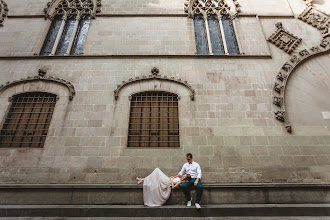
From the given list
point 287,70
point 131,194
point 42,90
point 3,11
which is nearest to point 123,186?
point 131,194

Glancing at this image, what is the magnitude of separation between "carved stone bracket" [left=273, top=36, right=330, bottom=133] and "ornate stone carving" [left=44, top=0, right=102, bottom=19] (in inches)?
364

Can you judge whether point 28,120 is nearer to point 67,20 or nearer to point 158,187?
point 158,187

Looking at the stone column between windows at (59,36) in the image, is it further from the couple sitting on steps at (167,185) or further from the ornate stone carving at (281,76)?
the ornate stone carving at (281,76)

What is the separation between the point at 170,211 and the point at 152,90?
4.30 meters

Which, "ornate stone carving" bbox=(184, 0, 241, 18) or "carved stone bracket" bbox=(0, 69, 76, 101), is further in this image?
"ornate stone carving" bbox=(184, 0, 241, 18)

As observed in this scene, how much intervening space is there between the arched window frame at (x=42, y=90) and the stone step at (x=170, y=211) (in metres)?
2.91

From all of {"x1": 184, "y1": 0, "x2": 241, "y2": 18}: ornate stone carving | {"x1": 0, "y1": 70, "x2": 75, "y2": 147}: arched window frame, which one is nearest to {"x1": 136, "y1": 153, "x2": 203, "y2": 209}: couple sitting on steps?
{"x1": 0, "y1": 70, "x2": 75, "y2": 147}: arched window frame

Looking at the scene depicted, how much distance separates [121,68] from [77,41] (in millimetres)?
3077

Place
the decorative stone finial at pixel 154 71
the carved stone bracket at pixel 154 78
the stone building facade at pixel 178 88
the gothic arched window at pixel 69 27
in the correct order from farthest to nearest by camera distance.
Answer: the gothic arched window at pixel 69 27 → the decorative stone finial at pixel 154 71 → the carved stone bracket at pixel 154 78 → the stone building facade at pixel 178 88

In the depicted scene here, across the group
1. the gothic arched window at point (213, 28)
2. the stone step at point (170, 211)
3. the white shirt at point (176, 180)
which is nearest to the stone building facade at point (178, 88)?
the gothic arched window at point (213, 28)

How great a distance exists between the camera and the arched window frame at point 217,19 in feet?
28.7

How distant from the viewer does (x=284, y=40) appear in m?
8.56

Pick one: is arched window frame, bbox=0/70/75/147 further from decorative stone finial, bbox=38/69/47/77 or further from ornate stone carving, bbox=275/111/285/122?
ornate stone carving, bbox=275/111/285/122

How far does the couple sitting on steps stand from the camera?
16.3 ft
